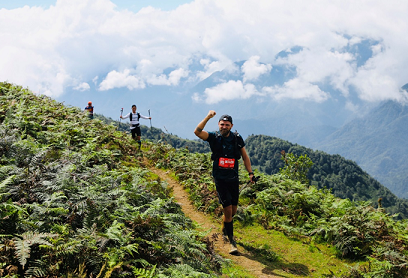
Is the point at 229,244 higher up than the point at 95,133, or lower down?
lower down

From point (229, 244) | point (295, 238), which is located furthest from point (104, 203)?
point (295, 238)

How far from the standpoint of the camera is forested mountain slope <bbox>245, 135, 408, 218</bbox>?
15862 centimetres

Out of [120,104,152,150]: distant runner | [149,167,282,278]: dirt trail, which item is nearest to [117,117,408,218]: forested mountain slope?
[120,104,152,150]: distant runner

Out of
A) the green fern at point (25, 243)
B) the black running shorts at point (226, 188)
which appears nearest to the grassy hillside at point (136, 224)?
the green fern at point (25, 243)

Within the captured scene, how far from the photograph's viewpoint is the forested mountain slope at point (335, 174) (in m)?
159

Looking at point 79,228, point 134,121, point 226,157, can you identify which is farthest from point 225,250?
point 134,121

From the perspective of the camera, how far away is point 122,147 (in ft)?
49.6

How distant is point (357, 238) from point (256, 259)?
3.06m

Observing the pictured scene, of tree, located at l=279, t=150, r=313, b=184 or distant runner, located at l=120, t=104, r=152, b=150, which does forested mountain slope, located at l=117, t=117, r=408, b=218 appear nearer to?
tree, located at l=279, t=150, r=313, b=184

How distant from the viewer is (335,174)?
17400 centimetres

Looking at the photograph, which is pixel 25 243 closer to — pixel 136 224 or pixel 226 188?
pixel 136 224

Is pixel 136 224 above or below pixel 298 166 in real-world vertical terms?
below

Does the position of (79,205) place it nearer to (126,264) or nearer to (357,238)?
(126,264)

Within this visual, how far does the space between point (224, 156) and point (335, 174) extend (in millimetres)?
185056
